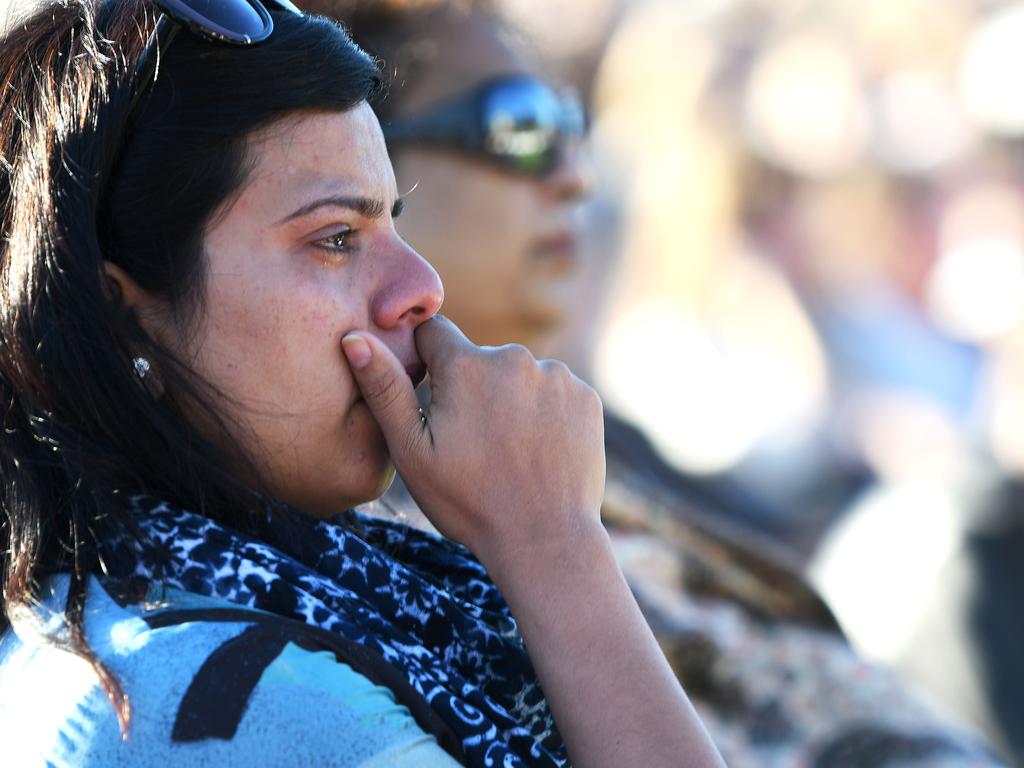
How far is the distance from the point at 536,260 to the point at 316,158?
182 cm

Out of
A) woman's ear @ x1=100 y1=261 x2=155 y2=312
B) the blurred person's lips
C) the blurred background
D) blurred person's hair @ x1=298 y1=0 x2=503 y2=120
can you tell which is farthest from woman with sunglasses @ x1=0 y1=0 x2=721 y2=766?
the blurred background

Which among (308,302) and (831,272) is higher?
(308,302)

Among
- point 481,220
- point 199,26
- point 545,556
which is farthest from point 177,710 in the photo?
point 481,220

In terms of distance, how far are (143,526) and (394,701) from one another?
1.23 ft

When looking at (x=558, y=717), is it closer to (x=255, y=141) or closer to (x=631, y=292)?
(x=255, y=141)

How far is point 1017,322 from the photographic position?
246 inches

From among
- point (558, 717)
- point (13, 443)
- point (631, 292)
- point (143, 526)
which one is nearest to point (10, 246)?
→ point (13, 443)

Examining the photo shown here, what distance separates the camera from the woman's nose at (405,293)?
1829mm

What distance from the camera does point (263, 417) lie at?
1757mm

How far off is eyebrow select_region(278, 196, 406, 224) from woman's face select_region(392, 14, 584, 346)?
162 cm

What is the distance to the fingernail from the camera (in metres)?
1.78

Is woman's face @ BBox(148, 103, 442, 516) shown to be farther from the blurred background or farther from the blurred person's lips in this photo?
the blurred background

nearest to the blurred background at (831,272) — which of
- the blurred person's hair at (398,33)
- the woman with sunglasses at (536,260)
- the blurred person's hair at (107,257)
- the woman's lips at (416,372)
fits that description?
the woman with sunglasses at (536,260)

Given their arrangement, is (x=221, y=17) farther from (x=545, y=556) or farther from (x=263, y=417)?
(x=545, y=556)
